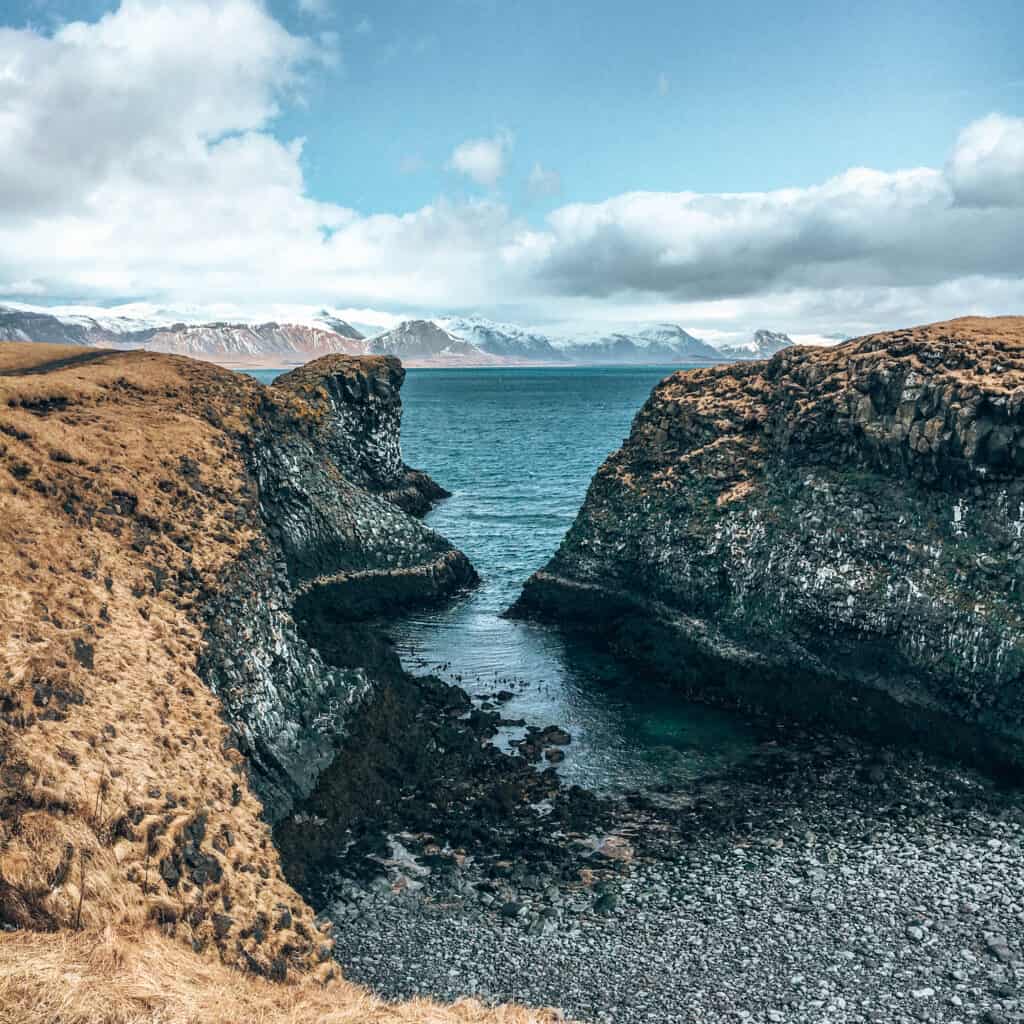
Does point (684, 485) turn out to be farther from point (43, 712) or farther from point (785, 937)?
point (43, 712)

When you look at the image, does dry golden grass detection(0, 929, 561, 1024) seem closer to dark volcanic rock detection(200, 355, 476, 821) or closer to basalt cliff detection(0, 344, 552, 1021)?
basalt cliff detection(0, 344, 552, 1021)

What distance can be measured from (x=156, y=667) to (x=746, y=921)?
76.4 ft

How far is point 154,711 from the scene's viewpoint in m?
26.0

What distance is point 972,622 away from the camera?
133 feet

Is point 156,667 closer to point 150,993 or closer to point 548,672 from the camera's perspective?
point 150,993

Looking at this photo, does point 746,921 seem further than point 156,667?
No

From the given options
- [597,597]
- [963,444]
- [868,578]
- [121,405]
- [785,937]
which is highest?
[121,405]

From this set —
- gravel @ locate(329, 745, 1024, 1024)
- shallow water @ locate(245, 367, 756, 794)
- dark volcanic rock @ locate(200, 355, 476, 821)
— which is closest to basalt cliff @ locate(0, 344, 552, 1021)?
dark volcanic rock @ locate(200, 355, 476, 821)

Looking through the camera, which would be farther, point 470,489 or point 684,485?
point 470,489

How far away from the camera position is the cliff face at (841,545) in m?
41.2

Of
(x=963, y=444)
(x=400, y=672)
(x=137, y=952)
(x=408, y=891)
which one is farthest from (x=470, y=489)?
(x=137, y=952)

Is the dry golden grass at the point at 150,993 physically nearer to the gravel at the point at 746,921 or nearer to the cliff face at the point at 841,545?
the gravel at the point at 746,921

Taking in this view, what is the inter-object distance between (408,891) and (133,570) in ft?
56.3

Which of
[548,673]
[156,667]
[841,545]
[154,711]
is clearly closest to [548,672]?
[548,673]
